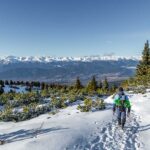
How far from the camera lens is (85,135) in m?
16.5

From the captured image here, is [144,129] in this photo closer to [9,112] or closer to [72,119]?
[72,119]

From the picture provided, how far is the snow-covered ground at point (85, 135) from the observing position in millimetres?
14398

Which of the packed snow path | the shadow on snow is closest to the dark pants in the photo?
the packed snow path

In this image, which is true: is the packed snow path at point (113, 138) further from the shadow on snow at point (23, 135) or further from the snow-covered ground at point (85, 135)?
the shadow on snow at point (23, 135)

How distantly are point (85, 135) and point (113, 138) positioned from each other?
1.60 meters

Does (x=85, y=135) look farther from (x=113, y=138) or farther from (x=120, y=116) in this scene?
(x=120, y=116)

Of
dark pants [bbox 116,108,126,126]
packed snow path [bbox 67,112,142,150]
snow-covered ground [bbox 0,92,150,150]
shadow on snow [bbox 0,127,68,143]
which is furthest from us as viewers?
dark pants [bbox 116,108,126,126]

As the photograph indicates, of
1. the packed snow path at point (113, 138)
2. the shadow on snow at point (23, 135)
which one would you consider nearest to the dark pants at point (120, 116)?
the packed snow path at point (113, 138)

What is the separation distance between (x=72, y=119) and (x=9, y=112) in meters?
7.78

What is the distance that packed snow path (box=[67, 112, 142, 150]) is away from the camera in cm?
1458

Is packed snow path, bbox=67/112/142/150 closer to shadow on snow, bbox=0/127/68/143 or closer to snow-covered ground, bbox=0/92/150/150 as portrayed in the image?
snow-covered ground, bbox=0/92/150/150

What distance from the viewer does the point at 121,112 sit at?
1861 centimetres

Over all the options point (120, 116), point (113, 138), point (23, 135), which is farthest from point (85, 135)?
point (23, 135)

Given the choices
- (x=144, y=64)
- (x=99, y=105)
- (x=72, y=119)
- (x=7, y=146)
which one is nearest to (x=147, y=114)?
(x=99, y=105)
